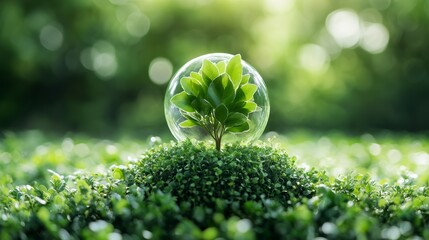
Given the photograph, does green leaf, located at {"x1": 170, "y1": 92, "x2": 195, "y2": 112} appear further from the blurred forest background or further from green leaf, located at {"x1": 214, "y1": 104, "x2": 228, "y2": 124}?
the blurred forest background

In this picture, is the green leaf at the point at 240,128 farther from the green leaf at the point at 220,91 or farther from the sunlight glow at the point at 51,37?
the sunlight glow at the point at 51,37

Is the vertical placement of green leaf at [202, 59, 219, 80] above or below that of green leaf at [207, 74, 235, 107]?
above

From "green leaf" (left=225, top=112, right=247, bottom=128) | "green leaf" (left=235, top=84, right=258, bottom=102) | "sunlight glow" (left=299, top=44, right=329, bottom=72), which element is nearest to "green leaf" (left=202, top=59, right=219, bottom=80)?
"green leaf" (left=235, top=84, right=258, bottom=102)

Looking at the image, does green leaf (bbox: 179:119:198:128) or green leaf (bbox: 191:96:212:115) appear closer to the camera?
green leaf (bbox: 191:96:212:115)

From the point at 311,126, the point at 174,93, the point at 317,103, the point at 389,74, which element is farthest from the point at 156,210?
the point at 389,74

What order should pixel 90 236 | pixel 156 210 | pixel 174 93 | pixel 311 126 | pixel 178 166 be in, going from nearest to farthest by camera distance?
pixel 90 236 < pixel 156 210 < pixel 178 166 < pixel 174 93 < pixel 311 126

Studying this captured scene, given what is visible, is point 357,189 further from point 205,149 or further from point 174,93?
point 174,93
